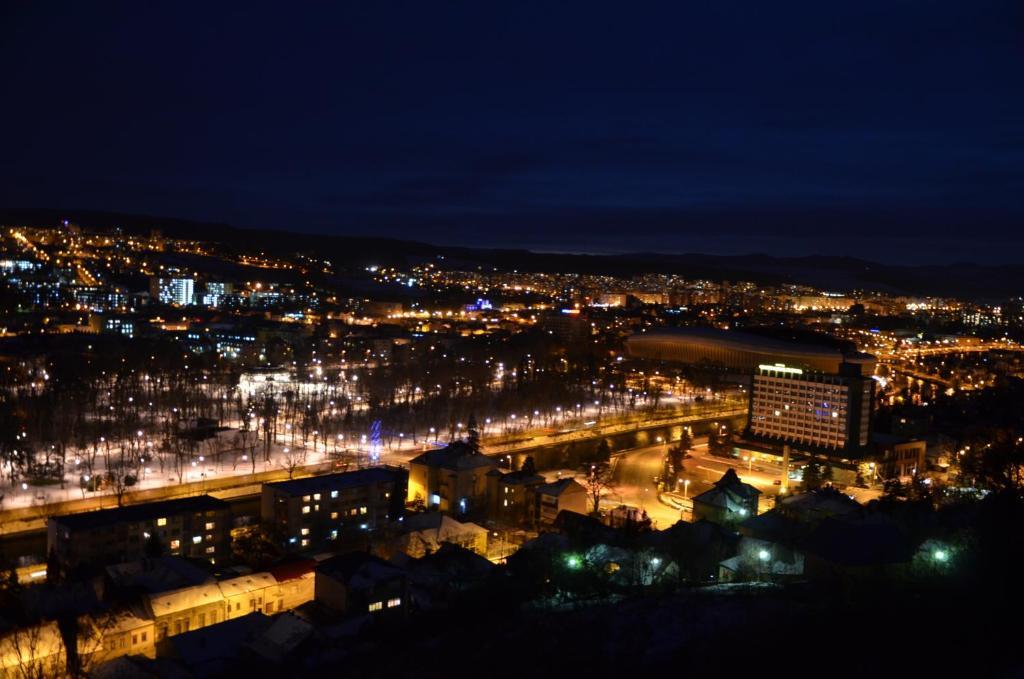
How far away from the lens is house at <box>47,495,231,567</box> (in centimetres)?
662

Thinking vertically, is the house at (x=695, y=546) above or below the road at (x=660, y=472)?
above

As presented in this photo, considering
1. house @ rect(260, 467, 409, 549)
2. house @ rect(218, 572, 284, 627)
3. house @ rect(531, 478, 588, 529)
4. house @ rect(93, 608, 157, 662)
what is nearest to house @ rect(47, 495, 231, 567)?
house @ rect(260, 467, 409, 549)

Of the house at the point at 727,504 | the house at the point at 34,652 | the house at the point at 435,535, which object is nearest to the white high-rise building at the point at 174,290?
the house at the point at 435,535

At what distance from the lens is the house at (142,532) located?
662 centimetres

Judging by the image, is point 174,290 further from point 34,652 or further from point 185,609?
point 34,652

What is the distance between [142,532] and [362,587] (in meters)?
2.36

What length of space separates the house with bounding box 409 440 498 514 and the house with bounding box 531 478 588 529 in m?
0.67

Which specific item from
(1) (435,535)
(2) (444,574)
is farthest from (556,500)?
(2) (444,574)

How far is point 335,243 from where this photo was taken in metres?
55.5

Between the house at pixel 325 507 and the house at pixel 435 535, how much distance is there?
0.62m

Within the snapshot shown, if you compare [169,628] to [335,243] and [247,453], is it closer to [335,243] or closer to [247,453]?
[247,453]

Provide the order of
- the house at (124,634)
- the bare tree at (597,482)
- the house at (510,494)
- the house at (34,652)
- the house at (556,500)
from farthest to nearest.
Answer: the bare tree at (597,482) < the house at (510,494) < the house at (556,500) < the house at (124,634) < the house at (34,652)

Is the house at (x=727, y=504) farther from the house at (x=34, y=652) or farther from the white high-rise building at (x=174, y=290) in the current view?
the white high-rise building at (x=174, y=290)

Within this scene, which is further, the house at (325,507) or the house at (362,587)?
the house at (325,507)
